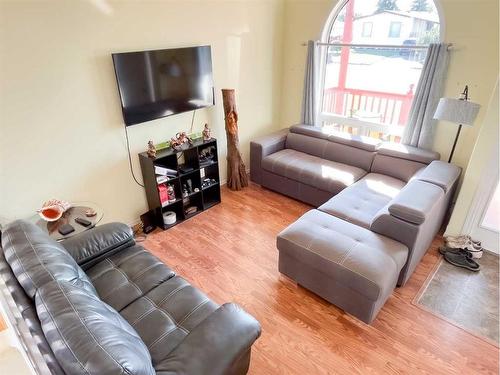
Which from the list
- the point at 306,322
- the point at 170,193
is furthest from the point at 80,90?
the point at 306,322

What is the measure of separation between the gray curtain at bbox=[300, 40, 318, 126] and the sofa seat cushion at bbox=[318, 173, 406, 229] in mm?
1252

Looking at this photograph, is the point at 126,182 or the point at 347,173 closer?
the point at 126,182

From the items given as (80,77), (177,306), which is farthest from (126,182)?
(177,306)

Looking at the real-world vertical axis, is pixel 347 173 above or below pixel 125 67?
below

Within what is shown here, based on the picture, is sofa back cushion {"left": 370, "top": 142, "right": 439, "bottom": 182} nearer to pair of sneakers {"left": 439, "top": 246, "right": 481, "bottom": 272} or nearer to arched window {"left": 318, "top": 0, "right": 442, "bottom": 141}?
arched window {"left": 318, "top": 0, "right": 442, "bottom": 141}

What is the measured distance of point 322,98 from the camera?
13.2ft

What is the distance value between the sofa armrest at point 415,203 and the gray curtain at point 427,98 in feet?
3.21

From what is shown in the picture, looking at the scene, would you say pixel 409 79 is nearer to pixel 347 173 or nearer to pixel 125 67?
pixel 347 173

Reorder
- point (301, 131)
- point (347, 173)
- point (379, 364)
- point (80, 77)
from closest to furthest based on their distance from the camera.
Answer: point (379, 364)
point (80, 77)
point (347, 173)
point (301, 131)

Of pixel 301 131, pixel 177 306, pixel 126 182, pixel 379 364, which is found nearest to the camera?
pixel 177 306

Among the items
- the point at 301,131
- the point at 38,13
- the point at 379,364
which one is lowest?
the point at 379,364

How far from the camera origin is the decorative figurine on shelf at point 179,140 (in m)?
2.92

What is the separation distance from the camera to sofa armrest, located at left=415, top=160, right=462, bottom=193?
7.97ft

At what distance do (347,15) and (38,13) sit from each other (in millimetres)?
3066
